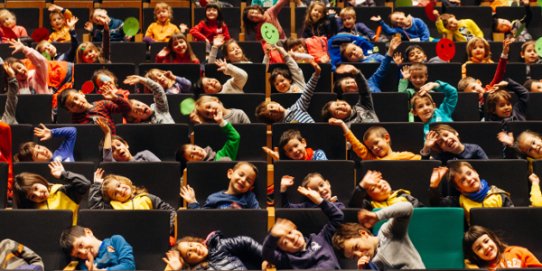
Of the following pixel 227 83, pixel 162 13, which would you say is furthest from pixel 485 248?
pixel 162 13

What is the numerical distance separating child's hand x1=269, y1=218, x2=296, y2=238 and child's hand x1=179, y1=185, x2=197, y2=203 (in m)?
0.20

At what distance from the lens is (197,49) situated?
208cm

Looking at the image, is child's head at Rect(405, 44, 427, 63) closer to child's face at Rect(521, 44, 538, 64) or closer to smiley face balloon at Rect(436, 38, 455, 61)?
smiley face balloon at Rect(436, 38, 455, 61)

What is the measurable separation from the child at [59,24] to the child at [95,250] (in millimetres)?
1076

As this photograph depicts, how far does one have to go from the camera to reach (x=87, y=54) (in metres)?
1.97

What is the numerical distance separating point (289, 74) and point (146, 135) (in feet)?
1.27

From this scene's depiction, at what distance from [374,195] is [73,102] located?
2.08 ft

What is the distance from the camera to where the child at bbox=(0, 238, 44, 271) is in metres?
1.19

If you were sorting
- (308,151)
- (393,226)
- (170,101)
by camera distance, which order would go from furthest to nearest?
(170,101)
(308,151)
(393,226)

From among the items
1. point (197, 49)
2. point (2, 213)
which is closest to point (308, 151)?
point (2, 213)

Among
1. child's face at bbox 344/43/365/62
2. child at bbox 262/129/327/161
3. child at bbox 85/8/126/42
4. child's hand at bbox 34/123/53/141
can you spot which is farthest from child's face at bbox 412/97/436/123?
child at bbox 85/8/126/42

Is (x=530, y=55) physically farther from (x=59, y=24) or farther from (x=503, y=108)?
(x=59, y=24)

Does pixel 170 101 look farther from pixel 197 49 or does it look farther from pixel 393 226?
pixel 393 226

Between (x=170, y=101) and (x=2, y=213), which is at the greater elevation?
(x=170, y=101)
